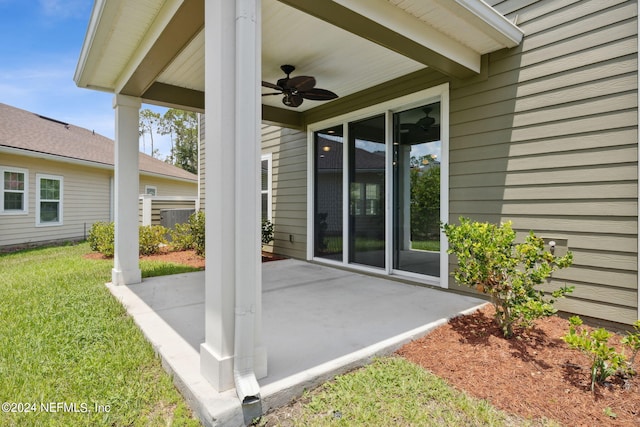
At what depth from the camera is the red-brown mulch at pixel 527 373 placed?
5.90 ft

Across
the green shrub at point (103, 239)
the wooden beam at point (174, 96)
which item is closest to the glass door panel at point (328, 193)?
the wooden beam at point (174, 96)

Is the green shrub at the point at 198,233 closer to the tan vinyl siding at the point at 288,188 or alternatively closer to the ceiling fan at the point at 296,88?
the tan vinyl siding at the point at 288,188

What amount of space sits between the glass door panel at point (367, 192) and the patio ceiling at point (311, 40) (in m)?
0.78

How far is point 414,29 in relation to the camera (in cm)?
287

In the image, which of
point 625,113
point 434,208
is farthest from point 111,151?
point 625,113

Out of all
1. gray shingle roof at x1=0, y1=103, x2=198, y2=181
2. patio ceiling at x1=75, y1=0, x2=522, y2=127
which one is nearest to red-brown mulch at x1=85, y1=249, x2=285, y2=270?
patio ceiling at x1=75, y1=0, x2=522, y2=127

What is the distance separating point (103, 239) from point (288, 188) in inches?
154

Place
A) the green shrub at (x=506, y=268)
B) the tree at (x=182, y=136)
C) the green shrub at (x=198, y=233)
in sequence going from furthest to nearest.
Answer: the tree at (x=182, y=136)
the green shrub at (x=198, y=233)
the green shrub at (x=506, y=268)

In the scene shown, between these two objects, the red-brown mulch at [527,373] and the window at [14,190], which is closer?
the red-brown mulch at [527,373]

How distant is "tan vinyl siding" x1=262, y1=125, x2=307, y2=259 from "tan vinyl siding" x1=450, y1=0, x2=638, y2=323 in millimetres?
3097

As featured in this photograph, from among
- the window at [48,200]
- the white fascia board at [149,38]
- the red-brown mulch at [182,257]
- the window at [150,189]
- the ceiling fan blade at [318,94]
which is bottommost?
the red-brown mulch at [182,257]

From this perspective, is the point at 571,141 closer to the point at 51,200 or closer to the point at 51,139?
the point at 51,200

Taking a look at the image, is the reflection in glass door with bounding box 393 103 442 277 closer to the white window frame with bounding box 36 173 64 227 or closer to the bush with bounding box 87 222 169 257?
the bush with bounding box 87 222 169 257

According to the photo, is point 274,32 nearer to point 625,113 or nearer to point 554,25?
point 554,25
